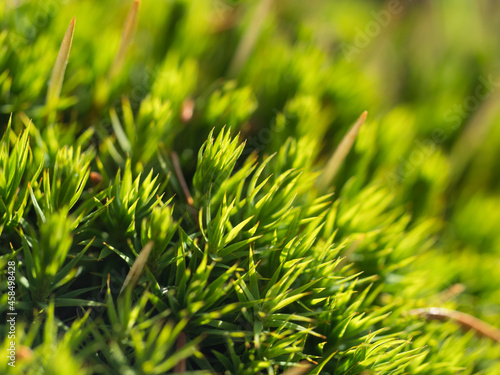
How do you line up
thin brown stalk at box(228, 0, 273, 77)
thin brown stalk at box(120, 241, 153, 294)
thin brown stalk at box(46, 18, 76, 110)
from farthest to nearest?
1. thin brown stalk at box(228, 0, 273, 77)
2. thin brown stalk at box(46, 18, 76, 110)
3. thin brown stalk at box(120, 241, 153, 294)

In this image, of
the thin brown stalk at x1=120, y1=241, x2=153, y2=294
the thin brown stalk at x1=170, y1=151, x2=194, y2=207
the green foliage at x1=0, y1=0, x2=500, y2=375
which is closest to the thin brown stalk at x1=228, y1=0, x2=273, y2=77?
the green foliage at x1=0, y1=0, x2=500, y2=375

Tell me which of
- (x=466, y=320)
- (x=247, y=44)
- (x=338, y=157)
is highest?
(x=247, y=44)

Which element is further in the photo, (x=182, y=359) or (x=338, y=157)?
(x=338, y=157)

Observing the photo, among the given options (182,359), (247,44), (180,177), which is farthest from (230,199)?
(247,44)

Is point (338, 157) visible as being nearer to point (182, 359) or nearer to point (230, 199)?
point (230, 199)

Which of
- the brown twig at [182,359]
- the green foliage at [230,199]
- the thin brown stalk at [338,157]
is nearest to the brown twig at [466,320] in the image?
the green foliage at [230,199]

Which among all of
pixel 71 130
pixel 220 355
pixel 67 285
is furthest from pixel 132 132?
pixel 220 355

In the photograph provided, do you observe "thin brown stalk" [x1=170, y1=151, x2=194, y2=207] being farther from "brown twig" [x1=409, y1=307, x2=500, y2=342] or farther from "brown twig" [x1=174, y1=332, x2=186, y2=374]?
"brown twig" [x1=409, y1=307, x2=500, y2=342]

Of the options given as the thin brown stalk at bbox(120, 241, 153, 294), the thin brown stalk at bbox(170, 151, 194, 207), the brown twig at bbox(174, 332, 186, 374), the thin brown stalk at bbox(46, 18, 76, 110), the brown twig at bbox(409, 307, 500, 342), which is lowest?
the brown twig at bbox(409, 307, 500, 342)
